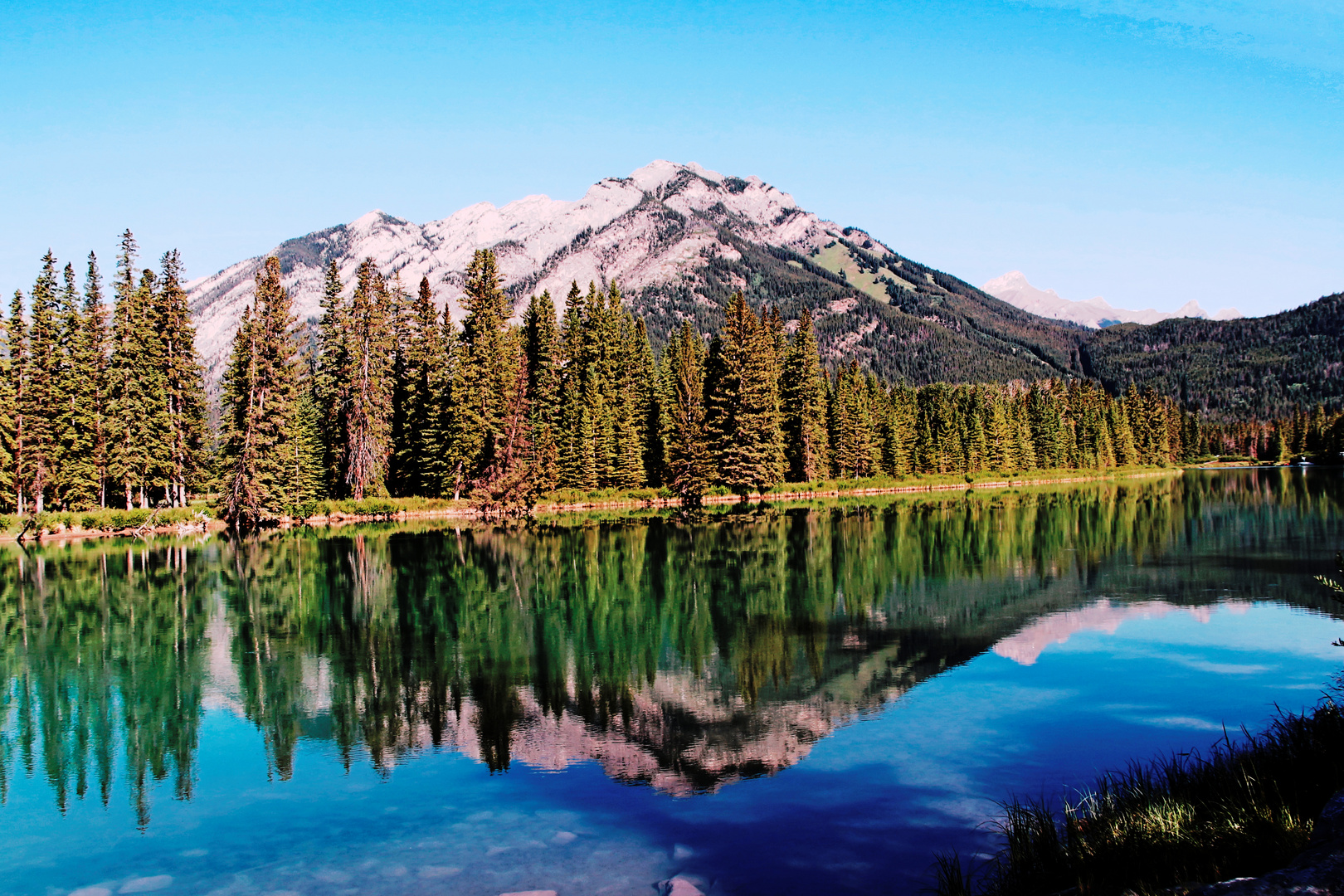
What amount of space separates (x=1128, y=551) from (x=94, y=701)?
38.1m

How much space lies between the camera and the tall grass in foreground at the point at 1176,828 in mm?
8008

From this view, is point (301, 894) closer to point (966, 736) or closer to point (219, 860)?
point (219, 860)

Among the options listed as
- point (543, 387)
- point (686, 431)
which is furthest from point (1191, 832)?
point (543, 387)

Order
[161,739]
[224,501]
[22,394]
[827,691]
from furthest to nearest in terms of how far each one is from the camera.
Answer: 1. [224,501]
2. [22,394]
3. [827,691]
4. [161,739]

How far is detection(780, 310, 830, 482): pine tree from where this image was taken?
8856 cm

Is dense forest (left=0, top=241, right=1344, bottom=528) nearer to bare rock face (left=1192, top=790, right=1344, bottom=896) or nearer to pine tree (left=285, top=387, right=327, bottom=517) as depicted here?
pine tree (left=285, top=387, right=327, bottom=517)

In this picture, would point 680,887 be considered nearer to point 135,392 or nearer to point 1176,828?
point 1176,828

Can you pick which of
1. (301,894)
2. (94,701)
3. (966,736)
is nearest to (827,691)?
(966,736)

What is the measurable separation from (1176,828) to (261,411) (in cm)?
6814

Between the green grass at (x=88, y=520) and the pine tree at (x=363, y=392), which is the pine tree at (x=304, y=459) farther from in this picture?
the green grass at (x=88, y=520)

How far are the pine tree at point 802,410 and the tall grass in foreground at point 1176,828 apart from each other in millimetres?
76009

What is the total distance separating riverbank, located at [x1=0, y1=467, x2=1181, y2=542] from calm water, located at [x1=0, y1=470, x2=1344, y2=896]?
24.4m

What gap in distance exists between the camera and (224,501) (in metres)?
67.4

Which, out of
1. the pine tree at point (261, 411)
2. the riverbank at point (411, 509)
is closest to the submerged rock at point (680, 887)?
the riverbank at point (411, 509)
